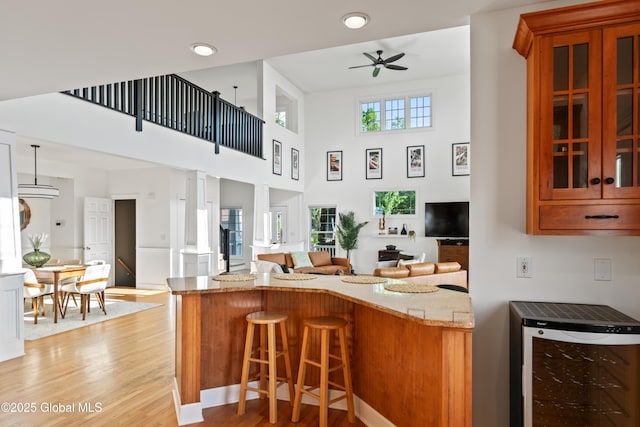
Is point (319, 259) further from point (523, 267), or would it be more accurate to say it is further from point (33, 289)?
point (523, 267)

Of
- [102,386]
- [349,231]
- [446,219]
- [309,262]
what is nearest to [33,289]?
[102,386]

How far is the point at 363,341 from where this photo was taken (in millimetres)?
2670

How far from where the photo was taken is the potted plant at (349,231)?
32.3 feet

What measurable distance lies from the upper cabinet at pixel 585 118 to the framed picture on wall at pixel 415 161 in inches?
307

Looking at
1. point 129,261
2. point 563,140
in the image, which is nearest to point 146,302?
point 129,261

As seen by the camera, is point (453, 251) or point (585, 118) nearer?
point (585, 118)

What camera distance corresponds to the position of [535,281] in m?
2.04

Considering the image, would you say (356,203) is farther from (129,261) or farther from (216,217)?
(129,261)

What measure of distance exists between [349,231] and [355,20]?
8.21 meters

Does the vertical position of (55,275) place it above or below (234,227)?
below

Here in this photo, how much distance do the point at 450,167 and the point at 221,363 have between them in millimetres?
7891

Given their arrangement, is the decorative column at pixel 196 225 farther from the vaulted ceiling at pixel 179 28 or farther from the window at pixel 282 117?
the window at pixel 282 117

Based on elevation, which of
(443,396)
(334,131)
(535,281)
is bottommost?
(443,396)

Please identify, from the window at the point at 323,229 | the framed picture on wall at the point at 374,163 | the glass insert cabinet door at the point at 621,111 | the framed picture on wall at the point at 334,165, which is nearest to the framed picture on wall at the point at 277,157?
the framed picture on wall at the point at 334,165
